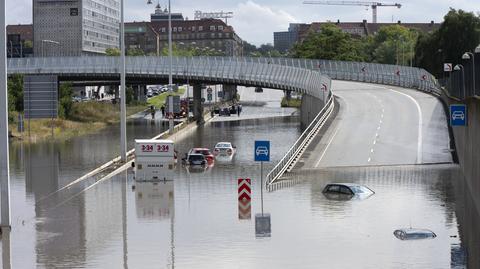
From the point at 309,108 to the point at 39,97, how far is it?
42.2 metres

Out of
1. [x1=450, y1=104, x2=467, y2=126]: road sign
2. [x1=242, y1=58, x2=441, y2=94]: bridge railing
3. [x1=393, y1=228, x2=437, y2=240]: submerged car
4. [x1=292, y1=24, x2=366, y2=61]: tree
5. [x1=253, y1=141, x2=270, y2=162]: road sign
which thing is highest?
[x1=292, y1=24, x2=366, y2=61]: tree

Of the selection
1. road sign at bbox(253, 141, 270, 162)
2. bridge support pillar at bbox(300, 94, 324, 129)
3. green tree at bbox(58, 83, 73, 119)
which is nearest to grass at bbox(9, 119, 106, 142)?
green tree at bbox(58, 83, 73, 119)

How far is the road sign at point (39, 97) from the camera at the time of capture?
7819 cm

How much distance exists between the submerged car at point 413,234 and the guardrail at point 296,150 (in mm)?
17030

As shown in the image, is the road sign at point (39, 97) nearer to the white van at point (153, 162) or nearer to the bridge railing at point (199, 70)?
the white van at point (153, 162)

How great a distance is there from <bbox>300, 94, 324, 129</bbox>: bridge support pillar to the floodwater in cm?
3848

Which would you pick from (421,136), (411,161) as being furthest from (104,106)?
(411,161)

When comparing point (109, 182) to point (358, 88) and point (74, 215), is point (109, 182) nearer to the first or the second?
→ point (74, 215)

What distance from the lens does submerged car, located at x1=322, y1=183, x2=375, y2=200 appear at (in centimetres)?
4794

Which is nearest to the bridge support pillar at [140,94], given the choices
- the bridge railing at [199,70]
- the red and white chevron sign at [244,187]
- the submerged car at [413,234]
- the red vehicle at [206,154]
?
the bridge railing at [199,70]

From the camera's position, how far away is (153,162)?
5550cm

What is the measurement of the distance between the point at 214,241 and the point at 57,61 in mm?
85093

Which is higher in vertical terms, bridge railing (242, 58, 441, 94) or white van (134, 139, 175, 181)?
bridge railing (242, 58, 441, 94)

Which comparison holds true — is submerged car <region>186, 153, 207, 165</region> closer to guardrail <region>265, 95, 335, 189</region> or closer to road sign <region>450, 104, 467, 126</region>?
guardrail <region>265, 95, 335, 189</region>
